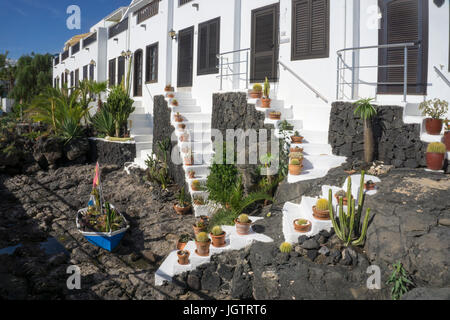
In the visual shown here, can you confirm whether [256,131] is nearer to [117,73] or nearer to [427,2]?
[427,2]

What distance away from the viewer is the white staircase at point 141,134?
13641 mm

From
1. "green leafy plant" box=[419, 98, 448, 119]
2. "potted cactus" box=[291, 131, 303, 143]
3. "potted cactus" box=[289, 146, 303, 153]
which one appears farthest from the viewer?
"potted cactus" box=[291, 131, 303, 143]

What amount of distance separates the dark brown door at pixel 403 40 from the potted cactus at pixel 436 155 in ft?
6.10

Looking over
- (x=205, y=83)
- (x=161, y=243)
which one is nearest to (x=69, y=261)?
(x=161, y=243)

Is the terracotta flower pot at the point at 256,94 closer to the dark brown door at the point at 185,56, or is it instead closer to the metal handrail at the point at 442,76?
the metal handrail at the point at 442,76

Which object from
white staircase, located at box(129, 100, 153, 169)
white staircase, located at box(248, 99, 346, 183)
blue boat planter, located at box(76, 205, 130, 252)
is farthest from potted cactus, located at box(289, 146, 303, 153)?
white staircase, located at box(129, 100, 153, 169)

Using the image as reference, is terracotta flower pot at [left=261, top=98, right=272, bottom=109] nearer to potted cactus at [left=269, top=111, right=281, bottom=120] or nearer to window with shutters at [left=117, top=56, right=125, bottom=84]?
potted cactus at [left=269, top=111, right=281, bottom=120]

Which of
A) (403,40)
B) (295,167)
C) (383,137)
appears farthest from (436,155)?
(403,40)

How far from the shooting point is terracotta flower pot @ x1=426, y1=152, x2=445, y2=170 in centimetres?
681

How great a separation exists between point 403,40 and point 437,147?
10.0ft

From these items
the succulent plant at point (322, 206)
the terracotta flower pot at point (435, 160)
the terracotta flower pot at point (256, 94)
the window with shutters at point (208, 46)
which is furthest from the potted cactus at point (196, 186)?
the terracotta flower pot at point (435, 160)

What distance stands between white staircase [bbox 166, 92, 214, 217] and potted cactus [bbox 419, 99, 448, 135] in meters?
5.28

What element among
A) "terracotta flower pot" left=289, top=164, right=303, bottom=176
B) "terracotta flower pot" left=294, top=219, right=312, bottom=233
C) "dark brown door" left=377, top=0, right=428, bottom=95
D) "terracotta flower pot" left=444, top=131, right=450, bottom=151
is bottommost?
"terracotta flower pot" left=294, top=219, right=312, bottom=233

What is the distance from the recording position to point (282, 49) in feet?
34.1
